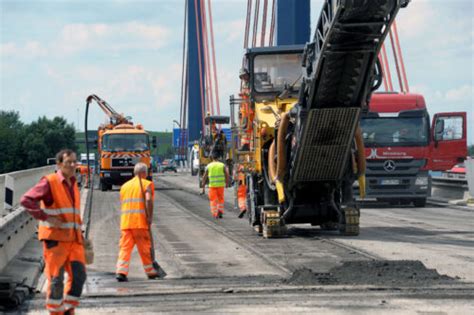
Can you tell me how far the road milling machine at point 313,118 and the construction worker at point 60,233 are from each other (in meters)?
6.39

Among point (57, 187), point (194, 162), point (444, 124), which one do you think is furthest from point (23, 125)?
point (57, 187)

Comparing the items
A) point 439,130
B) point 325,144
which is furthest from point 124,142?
point 325,144

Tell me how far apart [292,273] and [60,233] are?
432cm

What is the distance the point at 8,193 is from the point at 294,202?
5.33 m

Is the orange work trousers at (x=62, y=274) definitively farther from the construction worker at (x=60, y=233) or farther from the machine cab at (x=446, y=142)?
the machine cab at (x=446, y=142)

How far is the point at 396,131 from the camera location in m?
25.4

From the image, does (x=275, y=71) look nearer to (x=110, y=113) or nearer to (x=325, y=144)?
(x=325, y=144)

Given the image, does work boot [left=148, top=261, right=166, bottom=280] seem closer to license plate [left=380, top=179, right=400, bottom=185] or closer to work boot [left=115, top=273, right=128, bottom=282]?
work boot [left=115, top=273, right=128, bottom=282]

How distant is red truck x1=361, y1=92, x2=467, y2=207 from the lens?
2534 cm

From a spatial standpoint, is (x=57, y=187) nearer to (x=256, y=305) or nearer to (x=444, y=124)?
(x=256, y=305)

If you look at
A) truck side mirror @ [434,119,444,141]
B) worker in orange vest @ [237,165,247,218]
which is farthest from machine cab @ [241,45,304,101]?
truck side mirror @ [434,119,444,141]

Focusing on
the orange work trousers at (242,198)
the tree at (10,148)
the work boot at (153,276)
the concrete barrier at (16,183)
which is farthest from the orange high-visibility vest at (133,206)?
the tree at (10,148)

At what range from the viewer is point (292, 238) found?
55.5ft

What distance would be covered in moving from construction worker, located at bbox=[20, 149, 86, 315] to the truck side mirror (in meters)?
18.7
